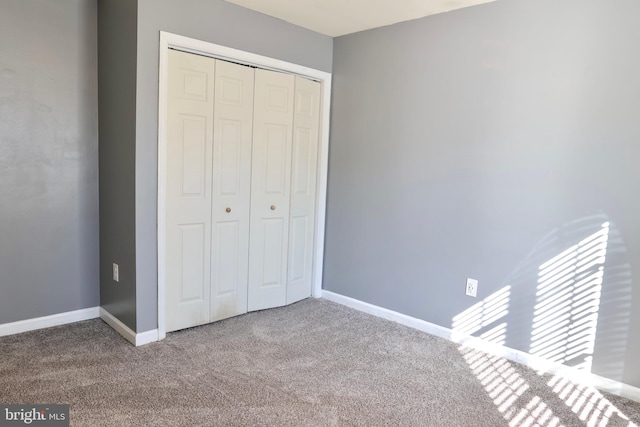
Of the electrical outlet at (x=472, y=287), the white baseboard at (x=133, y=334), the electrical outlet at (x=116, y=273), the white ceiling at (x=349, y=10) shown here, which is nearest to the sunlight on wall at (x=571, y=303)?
the electrical outlet at (x=472, y=287)

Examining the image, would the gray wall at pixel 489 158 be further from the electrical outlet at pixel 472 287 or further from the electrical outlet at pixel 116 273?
the electrical outlet at pixel 116 273

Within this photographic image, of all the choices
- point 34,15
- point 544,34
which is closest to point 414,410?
point 544,34

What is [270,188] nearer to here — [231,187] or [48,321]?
[231,187]

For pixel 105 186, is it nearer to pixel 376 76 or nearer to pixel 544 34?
pixel 376 76

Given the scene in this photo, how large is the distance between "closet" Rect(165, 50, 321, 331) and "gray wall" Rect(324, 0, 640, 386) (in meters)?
0.33

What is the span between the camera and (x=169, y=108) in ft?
9.21

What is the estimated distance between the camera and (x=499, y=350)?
9.50 feet

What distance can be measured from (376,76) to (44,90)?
91.5 inches

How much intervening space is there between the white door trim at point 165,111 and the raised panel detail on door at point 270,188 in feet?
0.36

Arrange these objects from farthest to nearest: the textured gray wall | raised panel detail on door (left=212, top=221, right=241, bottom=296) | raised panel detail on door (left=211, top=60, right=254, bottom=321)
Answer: raised panel detail on door (left=212, top=221, right=241, bottom=296) → raised panel detail on door (left=211, top=60, right=254, bottom=321) → the textured gray wall

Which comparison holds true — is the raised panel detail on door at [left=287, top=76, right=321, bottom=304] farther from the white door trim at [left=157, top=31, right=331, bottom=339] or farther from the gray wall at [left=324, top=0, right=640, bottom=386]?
the gray wall at [left=324, top=0, right=640, bottom=386]

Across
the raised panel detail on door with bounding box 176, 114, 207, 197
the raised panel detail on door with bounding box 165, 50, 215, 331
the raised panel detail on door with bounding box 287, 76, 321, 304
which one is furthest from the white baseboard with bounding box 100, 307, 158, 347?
the raised panel detail on door with bounding box 287, 76, 321, 304

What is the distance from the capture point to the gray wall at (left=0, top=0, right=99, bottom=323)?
109 inches

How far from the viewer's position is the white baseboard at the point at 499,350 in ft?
8.09
